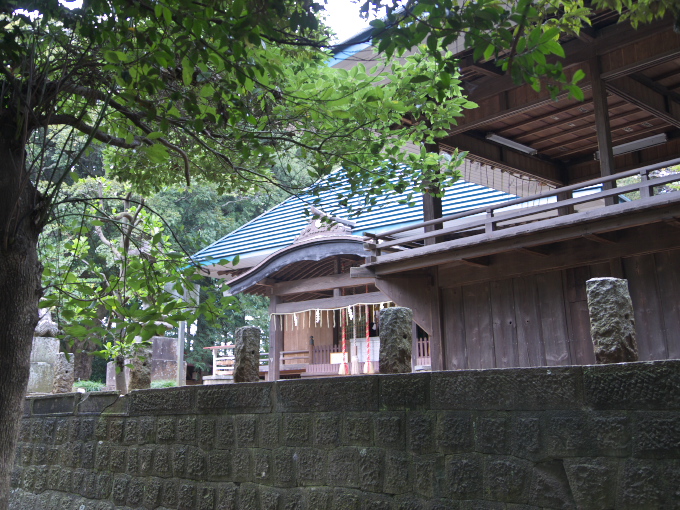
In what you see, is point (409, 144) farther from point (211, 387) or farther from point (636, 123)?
point (211, 387)

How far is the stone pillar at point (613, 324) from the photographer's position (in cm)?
412

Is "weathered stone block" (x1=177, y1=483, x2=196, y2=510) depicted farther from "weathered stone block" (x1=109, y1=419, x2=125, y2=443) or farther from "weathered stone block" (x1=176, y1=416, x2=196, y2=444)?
"weathered stone block" (x1=109, y1=419, x2=125, y2=443)

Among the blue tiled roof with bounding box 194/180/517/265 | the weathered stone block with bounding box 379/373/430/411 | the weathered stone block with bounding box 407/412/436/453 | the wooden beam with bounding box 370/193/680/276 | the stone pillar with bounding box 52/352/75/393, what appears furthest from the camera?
the blue tiled roof with bounding box 194/180/517/265

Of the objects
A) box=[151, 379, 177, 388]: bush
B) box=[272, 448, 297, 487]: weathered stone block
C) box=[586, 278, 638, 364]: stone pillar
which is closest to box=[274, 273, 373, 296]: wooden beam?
box=[151, 379, 177, 388]: bush

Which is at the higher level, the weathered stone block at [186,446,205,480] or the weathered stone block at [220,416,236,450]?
the weathered stone block at [220,416,236,450]

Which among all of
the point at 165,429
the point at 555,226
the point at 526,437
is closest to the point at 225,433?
the point at 165,429

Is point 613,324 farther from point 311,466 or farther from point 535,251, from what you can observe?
point 535,251

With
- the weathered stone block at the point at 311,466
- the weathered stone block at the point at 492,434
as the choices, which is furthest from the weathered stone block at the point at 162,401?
the weathered stone block at the point at 492,434

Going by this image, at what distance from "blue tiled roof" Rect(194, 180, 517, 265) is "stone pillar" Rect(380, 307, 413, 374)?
5.72 metres

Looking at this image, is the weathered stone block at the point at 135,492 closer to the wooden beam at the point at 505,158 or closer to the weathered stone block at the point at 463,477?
the weathered stone block at the point at 463,477

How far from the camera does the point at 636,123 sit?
31.9 feet

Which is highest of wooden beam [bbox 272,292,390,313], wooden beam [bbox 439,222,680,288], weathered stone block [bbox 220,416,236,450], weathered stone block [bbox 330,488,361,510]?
wooden beam [bbox 272,292,390,313]

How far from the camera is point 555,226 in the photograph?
7281mm

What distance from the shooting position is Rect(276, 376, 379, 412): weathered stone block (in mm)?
5109
